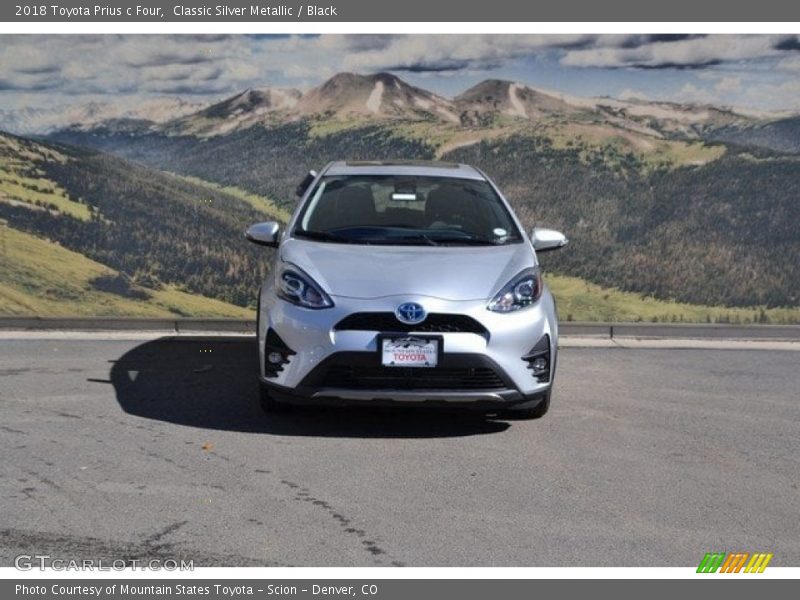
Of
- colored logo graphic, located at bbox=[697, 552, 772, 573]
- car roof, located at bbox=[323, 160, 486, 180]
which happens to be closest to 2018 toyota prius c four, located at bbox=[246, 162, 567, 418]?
car roof, located at bbox=[323, 160, 486, 180]

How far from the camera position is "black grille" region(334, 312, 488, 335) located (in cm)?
751

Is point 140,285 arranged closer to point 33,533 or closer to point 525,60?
point 525,60

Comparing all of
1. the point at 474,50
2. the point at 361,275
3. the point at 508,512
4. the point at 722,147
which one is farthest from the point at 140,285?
the point at 508,512

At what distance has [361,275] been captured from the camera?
25.5 feet

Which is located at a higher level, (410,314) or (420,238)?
(420,238)

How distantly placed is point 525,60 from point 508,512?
7262 mm

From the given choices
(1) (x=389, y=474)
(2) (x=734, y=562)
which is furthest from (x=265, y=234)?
→ (2) (x=734, y=562)

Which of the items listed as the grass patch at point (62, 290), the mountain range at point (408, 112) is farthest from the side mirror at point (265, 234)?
the mountain range at point (408, 112)

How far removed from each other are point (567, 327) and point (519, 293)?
420cm

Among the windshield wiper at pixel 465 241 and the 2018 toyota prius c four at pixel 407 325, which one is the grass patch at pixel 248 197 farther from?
the windshield wiper at pixel 465 241

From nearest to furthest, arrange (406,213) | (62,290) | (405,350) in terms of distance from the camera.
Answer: (405,350), (406,213), (62,290)

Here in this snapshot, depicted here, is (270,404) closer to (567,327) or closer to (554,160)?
(567,327)

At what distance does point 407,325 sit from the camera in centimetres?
749

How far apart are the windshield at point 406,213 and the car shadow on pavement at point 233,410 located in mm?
1151
